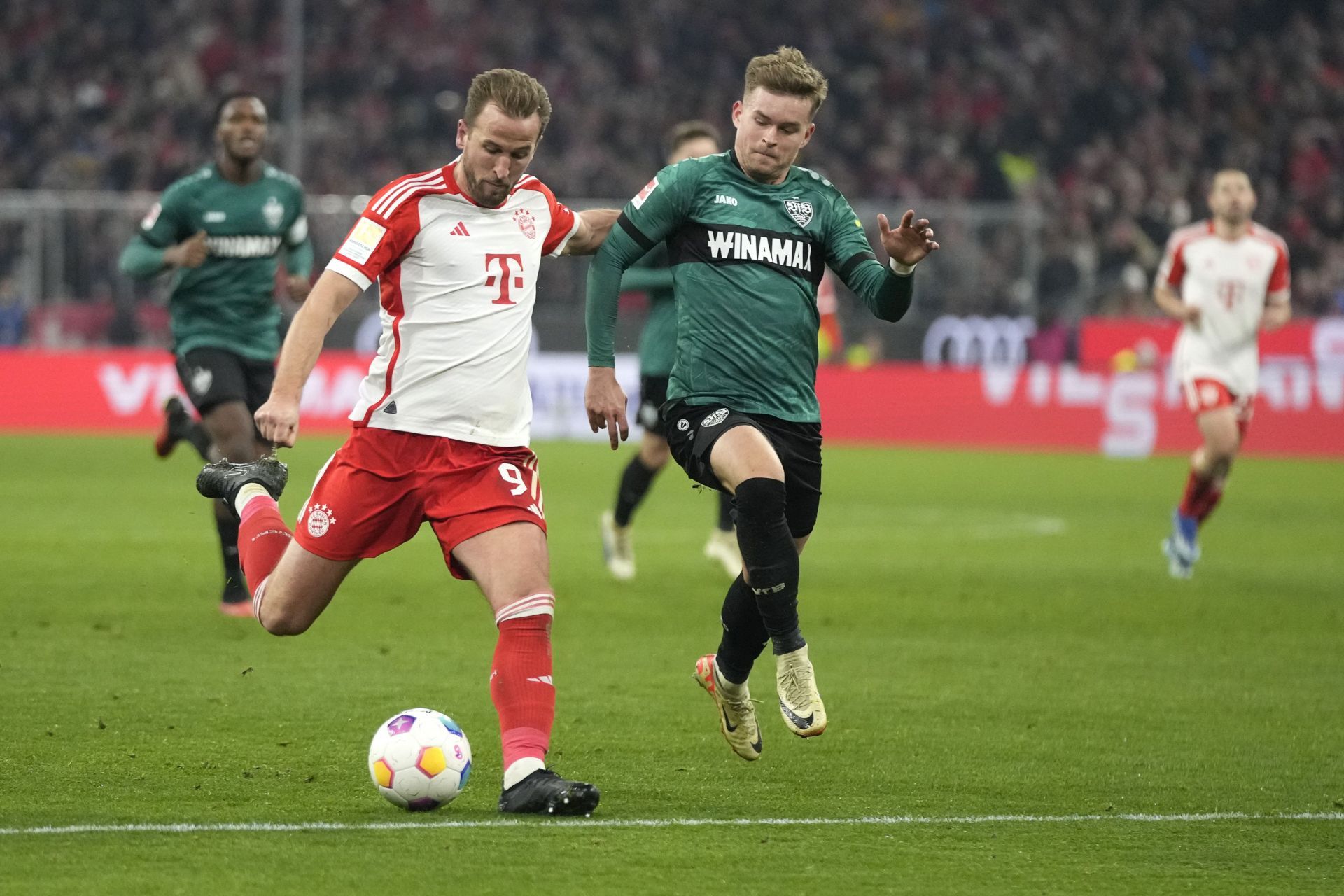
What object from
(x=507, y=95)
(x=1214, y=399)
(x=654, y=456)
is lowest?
(x=654, y=456)

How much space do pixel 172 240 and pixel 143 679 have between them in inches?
113

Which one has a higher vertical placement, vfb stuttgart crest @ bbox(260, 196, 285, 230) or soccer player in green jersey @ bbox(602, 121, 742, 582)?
vfb stuttgart crest @ bbox(260, 196, 285, 230)

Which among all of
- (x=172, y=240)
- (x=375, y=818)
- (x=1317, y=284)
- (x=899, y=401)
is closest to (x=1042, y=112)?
(x=1317, y=284)

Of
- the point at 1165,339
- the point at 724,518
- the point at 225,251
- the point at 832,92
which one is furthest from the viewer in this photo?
the point at 832,92

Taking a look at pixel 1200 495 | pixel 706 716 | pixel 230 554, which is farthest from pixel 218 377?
pixel 1200 495

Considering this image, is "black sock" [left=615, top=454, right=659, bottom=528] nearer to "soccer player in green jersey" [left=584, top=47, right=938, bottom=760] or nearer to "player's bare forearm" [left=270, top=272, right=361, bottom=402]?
"soccer player in green jersey" [left=584, top=47, right=938, bottom=760]

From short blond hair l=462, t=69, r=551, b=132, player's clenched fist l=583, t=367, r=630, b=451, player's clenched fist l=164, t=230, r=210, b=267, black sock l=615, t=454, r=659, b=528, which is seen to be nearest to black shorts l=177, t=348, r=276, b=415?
player's clenched fist l=164, t=230, r=210, b=267

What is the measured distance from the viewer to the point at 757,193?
6.41m

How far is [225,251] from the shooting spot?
9852mm

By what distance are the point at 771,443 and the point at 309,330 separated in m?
1.62

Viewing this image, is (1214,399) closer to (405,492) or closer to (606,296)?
(606,296)

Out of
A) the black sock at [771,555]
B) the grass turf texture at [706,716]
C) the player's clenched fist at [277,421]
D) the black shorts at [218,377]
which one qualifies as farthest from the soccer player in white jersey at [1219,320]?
the player's clenched fist at [277,421]

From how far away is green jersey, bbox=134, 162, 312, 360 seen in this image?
385 inches

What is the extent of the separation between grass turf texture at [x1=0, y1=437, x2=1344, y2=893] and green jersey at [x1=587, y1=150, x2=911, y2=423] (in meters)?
1.27
